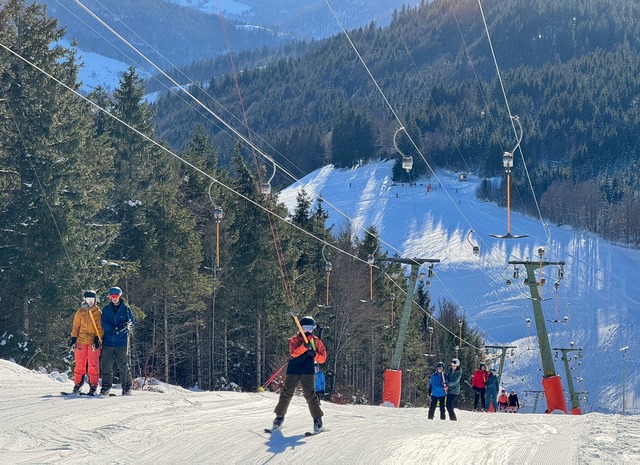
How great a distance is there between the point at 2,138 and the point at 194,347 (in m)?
15.8

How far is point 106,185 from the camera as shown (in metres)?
35.6

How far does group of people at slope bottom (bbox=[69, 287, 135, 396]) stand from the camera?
1481 cm

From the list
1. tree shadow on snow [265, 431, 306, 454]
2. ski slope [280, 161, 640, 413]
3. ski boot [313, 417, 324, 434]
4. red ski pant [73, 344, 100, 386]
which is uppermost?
ski slope [280, 161, 640, 413]

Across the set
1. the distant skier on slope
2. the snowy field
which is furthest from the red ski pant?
the distant skier on slope

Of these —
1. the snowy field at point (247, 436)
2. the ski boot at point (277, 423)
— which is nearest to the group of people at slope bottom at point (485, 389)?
the snowy field at point (247, 436)

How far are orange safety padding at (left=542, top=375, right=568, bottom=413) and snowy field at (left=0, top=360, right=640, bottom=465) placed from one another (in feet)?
48.2

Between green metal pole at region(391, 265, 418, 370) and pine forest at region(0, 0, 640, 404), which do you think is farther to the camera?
green metal pole at region(391, 265, 418, 370)

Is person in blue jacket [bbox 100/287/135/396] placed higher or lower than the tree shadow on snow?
higher

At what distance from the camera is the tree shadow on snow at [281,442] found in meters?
11.0

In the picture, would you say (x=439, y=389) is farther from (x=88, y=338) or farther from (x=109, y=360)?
(x=88, y=338)

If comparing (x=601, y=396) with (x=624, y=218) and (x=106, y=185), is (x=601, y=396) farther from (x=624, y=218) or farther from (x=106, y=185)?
(x=624, y=218)

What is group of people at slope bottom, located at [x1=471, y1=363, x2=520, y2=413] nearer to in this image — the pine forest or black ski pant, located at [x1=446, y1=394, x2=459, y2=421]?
black ski pant, located at [x1=446, y1=394, x2=459, y2=421]

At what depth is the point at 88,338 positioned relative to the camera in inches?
584

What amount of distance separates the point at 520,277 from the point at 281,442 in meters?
111
